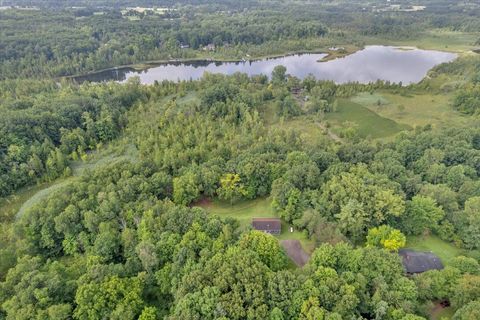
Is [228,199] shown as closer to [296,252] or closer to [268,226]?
[268,226]

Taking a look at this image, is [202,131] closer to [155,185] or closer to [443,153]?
[155,185]

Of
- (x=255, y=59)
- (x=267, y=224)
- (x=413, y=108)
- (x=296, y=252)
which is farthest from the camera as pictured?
(x=255, y=59)

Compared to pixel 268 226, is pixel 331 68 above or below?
above

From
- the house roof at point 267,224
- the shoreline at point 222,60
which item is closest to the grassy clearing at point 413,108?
the shoreline at point 222,60

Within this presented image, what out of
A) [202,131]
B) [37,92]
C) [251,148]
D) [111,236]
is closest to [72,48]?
[37,92]

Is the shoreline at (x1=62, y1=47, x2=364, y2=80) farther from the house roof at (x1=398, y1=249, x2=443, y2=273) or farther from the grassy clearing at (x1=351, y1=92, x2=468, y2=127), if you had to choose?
the house roof at (x1=398, y1=249, x2=443, y2=273)

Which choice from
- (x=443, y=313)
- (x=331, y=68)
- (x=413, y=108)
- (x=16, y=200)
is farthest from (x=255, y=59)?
(x=443, y=313)

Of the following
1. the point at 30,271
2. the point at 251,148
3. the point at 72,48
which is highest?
the point at 72,48
